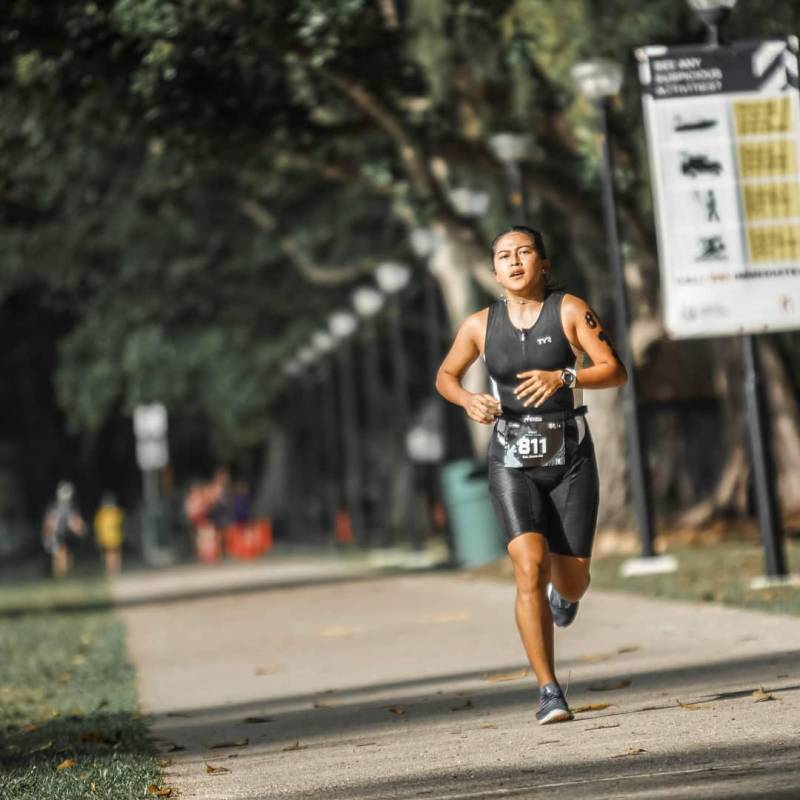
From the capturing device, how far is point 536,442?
27.3 feet

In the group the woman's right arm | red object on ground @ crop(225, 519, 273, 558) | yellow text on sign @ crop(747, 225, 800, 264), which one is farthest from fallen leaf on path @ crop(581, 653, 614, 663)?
red object on ground @ crop(225, 519, 273, 558)

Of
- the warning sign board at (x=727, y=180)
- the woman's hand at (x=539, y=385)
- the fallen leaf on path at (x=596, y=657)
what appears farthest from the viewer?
the warning sign board at (x=727, y=180)

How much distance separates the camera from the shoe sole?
8250mm

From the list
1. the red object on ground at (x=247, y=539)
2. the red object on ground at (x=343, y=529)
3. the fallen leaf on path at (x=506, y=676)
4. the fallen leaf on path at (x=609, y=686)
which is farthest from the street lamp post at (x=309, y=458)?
the fallen leaf on path at (x=609, y=686)

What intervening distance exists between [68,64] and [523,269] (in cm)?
1365

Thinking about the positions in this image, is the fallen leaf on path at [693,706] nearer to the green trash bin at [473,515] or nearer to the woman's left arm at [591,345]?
the woman's left arm at [591,345]

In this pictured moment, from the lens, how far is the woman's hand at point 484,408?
814cm

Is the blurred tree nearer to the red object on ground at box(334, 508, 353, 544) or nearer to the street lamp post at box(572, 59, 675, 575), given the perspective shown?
the street lamp post at box(572, 59, 675, 575)

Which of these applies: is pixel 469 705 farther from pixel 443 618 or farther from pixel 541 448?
pixel 443 618

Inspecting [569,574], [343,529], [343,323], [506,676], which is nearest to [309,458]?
[343,529]

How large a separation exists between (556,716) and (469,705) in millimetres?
1267

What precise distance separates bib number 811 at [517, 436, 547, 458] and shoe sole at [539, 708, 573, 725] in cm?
97

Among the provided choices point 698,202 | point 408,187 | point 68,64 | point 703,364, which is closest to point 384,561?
point 703,364

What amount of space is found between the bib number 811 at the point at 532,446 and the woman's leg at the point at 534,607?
324 mm
